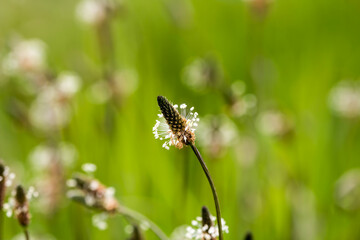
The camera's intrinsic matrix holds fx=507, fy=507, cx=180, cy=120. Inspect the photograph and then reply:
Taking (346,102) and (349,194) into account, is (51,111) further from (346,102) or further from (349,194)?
(346,102)

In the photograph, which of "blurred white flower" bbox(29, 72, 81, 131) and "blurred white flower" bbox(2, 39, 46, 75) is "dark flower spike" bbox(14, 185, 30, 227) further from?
"blurred white flower" bbox(2, 39, 46, 75)

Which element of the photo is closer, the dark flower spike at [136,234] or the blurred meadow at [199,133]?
the dark flower spike at [136,234]

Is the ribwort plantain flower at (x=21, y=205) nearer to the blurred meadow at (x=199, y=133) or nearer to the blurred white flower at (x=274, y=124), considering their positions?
the blurred meadow at (x=199, y=133)

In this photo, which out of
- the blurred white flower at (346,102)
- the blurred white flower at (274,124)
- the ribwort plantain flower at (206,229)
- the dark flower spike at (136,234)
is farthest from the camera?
the blurred white flower at (346,102)

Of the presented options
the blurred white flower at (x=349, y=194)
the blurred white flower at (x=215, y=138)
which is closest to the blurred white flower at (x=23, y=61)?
the blurred white flower at (x=215, y=138)

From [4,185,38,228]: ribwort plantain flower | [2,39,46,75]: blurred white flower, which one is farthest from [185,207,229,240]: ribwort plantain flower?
[2,39,46,75]: blurred white flower

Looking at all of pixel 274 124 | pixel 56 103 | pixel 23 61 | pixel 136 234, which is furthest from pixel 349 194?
pixel 23 61

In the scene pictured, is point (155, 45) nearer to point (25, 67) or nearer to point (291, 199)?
point (25, 67)
